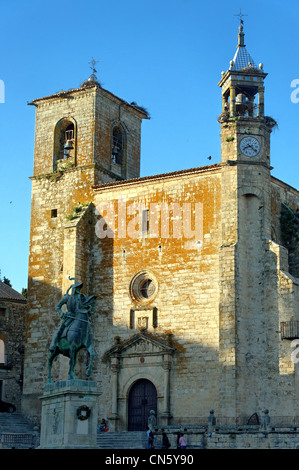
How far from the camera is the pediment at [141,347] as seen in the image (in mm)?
31828

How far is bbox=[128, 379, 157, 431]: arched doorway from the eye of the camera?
3191 centimetres

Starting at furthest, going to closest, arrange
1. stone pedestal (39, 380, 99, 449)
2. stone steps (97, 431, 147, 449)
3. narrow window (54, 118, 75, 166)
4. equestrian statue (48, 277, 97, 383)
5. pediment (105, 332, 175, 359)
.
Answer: narrow window (54, 118, 75, 166) → pediment (105, 332, 175, 359) → stone steps (97, 431, 147, 449) → equestrian statue (48, 277, 97, 383) → stone pedestal (39, 380, 99, 449)

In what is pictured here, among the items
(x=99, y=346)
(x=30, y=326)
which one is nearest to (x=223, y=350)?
(x=99, y=346)

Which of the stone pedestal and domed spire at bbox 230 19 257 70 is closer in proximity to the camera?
the stone pedestal

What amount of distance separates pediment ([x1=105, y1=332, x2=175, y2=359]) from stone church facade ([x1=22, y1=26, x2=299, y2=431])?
5 cm

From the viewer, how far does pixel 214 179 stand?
32.4 meters

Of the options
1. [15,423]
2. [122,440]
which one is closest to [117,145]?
[15,423]

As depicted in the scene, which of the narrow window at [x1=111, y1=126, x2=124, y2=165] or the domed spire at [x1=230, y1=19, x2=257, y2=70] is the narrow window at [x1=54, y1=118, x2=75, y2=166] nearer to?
the narrow window at [x1=111, y1=126, x2=124, y2=165]

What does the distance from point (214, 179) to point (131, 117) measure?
331 inches

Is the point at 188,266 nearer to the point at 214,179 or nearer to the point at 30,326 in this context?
the point at 214,179

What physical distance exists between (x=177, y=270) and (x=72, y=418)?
1067cm

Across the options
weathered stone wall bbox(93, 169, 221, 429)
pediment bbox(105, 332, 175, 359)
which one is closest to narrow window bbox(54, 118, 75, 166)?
weathered stone wall bbox(93, 169, 221, 429)

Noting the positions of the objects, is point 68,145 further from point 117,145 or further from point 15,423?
point 15,423

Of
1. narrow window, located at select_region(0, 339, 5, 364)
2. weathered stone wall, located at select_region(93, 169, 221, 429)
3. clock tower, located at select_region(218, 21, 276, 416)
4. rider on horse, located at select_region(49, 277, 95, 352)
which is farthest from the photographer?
narrow window, located at select_region(0, 339, 5, 364)
